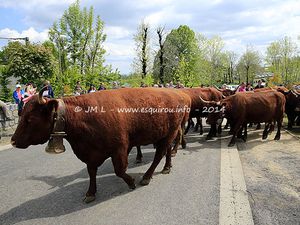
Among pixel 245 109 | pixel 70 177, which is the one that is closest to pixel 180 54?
pixel 245 109

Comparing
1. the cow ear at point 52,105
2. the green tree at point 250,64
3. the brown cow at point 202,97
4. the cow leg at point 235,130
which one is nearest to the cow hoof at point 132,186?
the cow ear at point 52,105

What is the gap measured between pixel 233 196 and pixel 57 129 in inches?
111

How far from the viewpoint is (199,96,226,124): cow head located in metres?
8.80

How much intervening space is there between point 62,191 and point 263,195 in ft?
10.7

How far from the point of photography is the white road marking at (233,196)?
3.70 meters

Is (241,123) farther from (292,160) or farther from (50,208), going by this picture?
(50,208)

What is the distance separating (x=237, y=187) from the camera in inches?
188

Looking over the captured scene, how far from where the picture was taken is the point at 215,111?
8.99 metres

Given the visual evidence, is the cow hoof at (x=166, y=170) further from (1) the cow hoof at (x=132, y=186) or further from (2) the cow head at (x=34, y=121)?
(2) the cow head at (x=34, y=121)

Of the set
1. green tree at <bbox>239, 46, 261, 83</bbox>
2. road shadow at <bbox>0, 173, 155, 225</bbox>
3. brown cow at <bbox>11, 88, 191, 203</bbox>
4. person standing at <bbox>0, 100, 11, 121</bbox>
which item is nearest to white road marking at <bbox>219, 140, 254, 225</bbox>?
brown cow at <bbox>11, 88, 191, 203</bbox>

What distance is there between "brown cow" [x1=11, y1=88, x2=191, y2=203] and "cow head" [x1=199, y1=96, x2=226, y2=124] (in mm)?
4106

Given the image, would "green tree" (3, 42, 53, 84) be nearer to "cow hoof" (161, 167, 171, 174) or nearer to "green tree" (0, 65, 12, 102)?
"green tree" (0, 65, 12, 102)

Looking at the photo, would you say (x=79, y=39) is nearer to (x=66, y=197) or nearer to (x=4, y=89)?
(x=4, y=89)

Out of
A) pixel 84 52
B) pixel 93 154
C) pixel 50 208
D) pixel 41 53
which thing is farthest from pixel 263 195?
pixel 84 52
